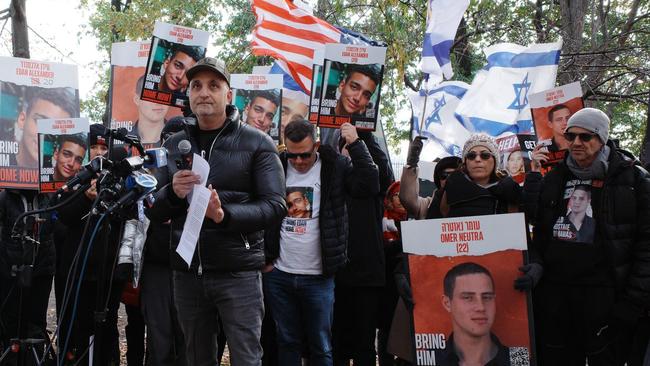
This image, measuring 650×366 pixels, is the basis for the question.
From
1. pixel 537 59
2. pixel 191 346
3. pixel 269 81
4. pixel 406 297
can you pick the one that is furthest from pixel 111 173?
pixel 537 59

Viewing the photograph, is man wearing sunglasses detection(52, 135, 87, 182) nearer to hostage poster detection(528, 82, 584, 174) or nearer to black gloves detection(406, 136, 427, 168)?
black gloves detection(406, 136, 427, 168)

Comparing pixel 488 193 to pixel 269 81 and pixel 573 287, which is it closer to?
pixel 573 287

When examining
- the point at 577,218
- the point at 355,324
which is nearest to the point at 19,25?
the point at 355,324

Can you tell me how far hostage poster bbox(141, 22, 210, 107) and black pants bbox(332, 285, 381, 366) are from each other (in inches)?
81.3

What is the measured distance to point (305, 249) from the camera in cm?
512

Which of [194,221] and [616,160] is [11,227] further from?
[616,160]

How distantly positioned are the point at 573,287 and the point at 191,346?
240 cm

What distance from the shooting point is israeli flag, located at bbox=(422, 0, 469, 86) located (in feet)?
19.1

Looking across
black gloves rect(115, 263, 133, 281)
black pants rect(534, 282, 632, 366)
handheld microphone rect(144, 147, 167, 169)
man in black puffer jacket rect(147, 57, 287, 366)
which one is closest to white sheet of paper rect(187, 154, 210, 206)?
handheld microphone rect(144, 147, 167, 169)

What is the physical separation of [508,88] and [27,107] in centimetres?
457

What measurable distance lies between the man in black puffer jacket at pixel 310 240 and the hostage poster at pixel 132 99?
1619 millimetres

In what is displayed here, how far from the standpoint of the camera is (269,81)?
6.62 metres

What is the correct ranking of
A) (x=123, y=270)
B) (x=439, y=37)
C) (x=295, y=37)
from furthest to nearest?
(x=295, y=37) → (x=439, y=37) → (x=123, y=270)

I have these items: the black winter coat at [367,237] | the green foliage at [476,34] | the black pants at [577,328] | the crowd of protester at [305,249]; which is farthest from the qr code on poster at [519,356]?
the green foliage at [476,34]
